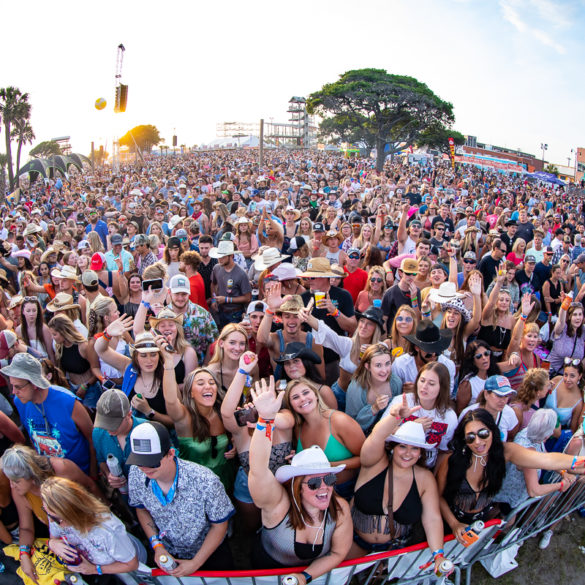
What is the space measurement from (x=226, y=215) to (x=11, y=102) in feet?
134

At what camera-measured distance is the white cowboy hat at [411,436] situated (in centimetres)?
245

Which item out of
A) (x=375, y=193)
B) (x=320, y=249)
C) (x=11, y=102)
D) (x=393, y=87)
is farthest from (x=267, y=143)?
(x=320, y=249)

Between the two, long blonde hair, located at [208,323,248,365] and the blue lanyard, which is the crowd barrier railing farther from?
long blonde hair, located at [208,323,248,365]

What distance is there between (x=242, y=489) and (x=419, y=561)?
1.21m

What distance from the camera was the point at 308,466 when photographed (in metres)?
2.27

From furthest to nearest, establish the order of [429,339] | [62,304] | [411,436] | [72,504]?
[62,304]
[429,339]
[411,436]
[72,504]

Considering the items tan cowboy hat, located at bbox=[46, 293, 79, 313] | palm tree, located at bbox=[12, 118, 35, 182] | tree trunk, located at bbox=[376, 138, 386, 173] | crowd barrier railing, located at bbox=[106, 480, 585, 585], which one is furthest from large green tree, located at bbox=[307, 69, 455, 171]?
crowd barrier railing, located at bbox=[106, 480, 585, 585]

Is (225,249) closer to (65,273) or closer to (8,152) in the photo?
(65,273)

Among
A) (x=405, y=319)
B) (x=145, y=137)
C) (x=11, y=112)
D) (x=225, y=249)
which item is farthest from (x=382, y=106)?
(x=145, y=137)

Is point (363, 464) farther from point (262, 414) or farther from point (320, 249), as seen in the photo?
point (320, 249)

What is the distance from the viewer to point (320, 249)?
5801 millimetres

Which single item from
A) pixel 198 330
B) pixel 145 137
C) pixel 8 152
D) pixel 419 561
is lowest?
pixel 419 561

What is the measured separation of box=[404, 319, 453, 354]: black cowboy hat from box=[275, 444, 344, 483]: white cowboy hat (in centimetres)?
138

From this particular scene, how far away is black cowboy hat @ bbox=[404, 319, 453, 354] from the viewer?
3.29 metres
